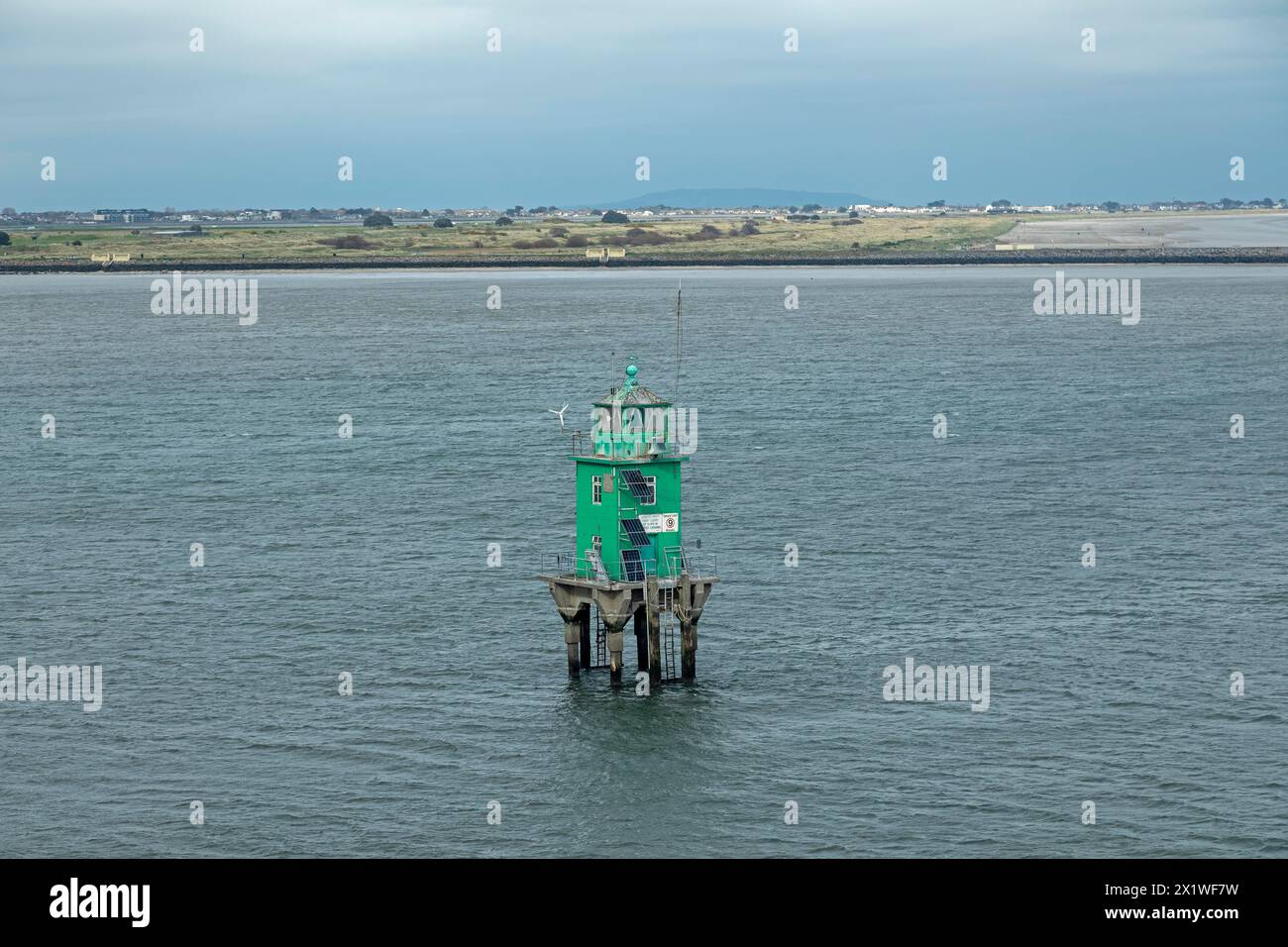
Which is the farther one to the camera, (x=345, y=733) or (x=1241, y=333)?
(x=1241, y=333)

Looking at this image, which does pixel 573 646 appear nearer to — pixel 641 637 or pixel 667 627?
pixel 641 637

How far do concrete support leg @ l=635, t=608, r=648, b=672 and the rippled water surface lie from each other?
89 centimetres

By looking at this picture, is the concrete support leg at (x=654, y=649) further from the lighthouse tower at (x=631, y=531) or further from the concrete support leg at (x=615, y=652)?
the concrete support leg at (x=615, y=652)

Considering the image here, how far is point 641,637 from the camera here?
154 feet

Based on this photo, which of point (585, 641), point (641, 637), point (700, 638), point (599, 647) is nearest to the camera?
point (641, 637)

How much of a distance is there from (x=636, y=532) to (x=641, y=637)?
3.14 meters

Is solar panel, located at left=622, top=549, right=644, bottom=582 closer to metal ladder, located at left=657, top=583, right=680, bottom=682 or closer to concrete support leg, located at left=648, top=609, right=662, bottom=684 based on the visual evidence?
metal ladder, located at left=657, top=583, right=680, bottom=682

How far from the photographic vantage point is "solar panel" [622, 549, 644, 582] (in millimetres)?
45500

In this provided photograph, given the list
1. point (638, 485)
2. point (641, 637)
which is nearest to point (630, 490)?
point (638, 485)

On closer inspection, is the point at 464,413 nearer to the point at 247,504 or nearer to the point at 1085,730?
the point at 247,504

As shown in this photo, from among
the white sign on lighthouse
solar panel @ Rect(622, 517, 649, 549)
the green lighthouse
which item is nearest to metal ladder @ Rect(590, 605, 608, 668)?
the green lighthouse

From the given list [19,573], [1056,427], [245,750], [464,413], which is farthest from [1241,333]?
[245,750]
